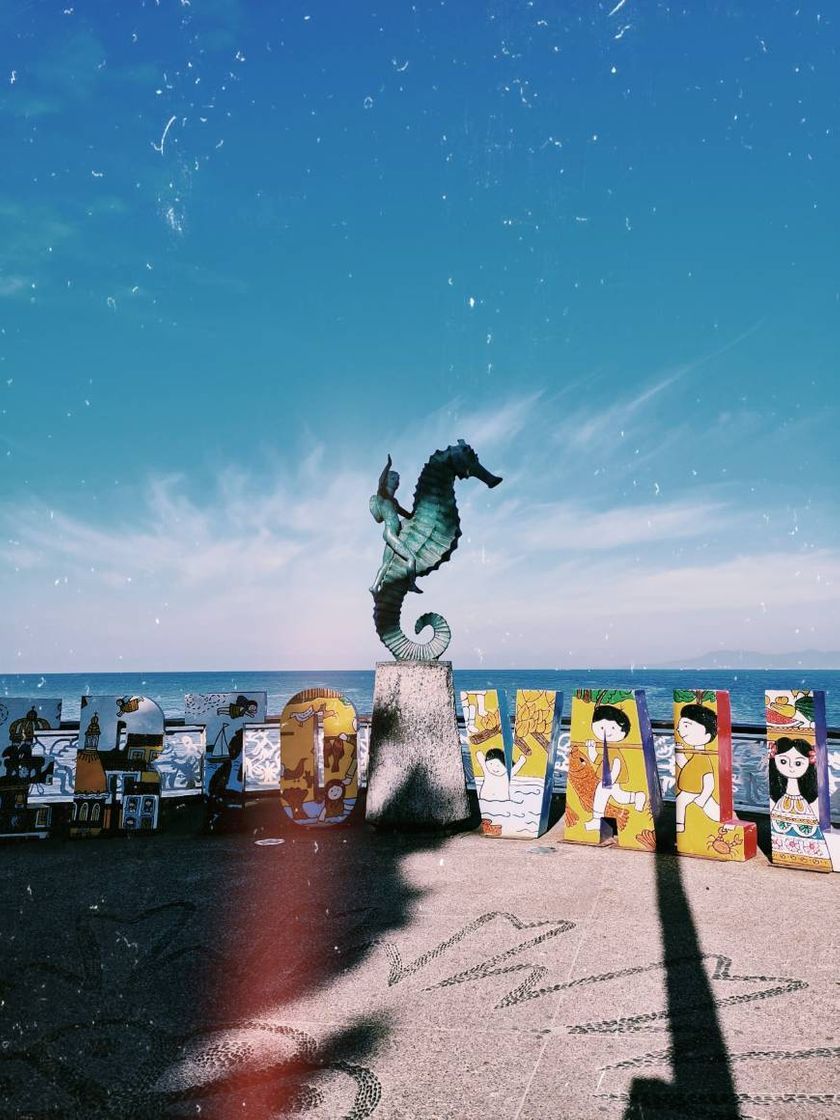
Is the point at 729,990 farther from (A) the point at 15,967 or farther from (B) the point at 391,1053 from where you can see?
(A) the point at 15,967

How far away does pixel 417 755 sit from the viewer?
9.17 meters

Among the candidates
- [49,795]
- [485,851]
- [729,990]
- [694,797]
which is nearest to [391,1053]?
[729,990]

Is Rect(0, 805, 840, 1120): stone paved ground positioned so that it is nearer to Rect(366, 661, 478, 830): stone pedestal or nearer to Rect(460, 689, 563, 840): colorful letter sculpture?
Rect(460, 689, 563, 840): colorful letter sculpture

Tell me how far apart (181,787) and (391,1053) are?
28.1 ft

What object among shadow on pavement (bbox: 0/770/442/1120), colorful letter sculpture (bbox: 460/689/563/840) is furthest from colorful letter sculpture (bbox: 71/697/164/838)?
colorful letter sculpture (bbox: 460/689/563/840)

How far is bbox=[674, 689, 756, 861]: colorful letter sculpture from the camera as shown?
767 cm

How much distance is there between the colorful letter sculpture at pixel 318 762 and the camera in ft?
30.3

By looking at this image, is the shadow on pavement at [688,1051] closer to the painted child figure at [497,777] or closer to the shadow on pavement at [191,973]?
the shadow on pavement at [191,973]

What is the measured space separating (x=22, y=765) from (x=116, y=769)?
109 cm

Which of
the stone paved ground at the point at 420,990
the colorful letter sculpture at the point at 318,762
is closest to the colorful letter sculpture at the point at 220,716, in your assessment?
the colorful letter sculpture at the point at 318,762

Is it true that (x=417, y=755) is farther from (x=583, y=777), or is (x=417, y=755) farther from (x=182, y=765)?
(x=182, y=765)

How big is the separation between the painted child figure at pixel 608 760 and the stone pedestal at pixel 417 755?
1.67 metres

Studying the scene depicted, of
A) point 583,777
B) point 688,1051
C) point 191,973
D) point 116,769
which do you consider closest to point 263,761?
point 116,769

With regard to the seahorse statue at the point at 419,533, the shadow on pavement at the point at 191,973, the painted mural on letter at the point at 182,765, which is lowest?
the shadow on pavement at the point at 191,973
